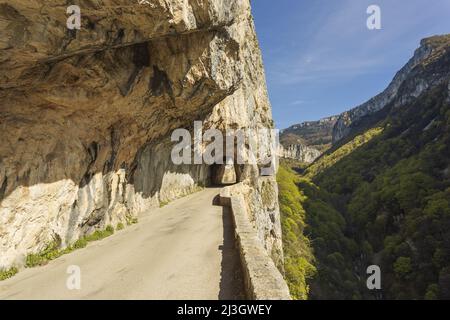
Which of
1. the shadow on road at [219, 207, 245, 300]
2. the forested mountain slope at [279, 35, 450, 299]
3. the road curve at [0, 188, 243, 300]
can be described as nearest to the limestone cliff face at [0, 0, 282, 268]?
the road curve at [0, 188, 243, 300]

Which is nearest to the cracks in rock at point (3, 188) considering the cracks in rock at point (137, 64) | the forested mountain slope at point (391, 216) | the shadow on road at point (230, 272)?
the cracks in rock at point (137, 64)

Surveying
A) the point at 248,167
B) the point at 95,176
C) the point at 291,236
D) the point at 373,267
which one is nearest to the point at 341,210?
the point at 373,267

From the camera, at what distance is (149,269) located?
916 centimetres

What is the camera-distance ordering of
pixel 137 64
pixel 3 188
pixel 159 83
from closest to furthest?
1. pixel 3 188
2. pixel 137 64
3. pixel 159 83

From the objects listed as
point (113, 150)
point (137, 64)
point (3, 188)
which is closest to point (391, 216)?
point (113, 150)

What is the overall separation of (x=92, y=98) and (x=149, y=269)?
7.37 metres

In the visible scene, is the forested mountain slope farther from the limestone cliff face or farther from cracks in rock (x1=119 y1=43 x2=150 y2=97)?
cracks in rock (x1=119 y1=43 x2=150 y2=97)

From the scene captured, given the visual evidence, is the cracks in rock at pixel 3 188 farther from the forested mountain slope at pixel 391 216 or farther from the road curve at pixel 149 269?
the forested mountain slope at pixel 391 216

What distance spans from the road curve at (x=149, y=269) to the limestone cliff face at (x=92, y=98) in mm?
1380

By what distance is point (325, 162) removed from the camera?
6063 inches

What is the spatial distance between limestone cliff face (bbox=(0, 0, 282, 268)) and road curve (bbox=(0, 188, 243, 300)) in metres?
1.38

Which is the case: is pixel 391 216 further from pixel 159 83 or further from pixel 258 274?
pixel 258 274

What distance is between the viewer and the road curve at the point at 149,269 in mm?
7750

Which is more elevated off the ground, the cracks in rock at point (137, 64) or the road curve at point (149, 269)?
the cracks in rock at point (137, 64)
